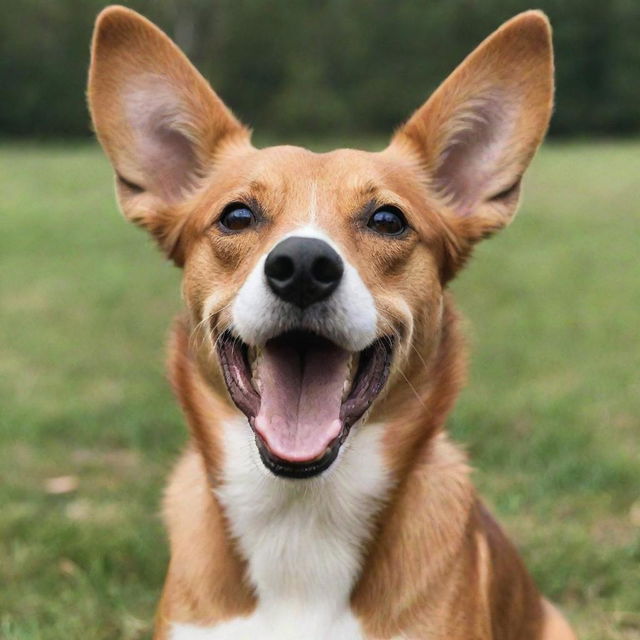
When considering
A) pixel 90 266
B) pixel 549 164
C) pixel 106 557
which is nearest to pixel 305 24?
pixel 549 164

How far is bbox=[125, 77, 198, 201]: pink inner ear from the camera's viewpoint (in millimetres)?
3471

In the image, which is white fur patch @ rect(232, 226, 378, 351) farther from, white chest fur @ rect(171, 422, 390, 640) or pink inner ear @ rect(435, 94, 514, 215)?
pink inner ear @ rect(435, 94, 514, 215)

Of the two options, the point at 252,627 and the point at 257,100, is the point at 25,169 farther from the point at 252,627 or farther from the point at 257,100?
the point at 257,100

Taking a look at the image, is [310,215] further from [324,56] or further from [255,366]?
[324,56]

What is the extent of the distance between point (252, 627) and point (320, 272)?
117 cm

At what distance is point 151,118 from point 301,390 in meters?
1.28

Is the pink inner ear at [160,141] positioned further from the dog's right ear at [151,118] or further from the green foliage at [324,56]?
the green foliage at [324,56]

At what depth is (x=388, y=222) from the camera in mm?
3180

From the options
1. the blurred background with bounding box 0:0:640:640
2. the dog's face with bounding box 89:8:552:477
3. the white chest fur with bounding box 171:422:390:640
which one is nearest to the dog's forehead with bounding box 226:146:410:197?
the dog's face with bounding box 89:8:552:477

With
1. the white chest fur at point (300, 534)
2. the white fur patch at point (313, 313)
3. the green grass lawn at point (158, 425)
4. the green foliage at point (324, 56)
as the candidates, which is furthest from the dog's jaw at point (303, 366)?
the green foliage at point (324, 56)

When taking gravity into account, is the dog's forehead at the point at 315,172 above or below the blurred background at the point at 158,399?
above

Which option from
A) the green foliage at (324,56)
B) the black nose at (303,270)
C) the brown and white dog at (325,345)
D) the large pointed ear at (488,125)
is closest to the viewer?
the black nose at (303,270)

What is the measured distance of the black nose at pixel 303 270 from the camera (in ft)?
8.64

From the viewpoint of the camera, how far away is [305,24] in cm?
5056
